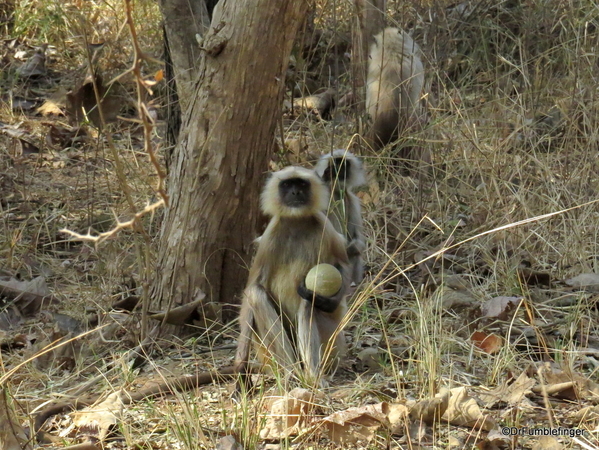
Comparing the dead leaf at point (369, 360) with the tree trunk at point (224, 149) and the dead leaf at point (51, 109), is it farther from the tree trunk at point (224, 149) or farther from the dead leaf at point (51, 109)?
the dead leaf at point (51, 109)

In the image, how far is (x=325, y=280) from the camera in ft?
12.5

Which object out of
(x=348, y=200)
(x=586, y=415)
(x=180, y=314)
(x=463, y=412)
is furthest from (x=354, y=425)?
(x=348, y=200)

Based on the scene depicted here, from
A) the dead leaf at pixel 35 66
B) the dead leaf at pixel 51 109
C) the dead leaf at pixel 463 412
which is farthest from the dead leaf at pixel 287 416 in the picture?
the dead leaf at pixel 35 66

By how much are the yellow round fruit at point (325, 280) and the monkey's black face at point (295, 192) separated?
36cm

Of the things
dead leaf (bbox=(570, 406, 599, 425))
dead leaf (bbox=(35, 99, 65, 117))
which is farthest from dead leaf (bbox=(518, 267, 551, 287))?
dead leaf (bbox=(35, 99, 65, 117))

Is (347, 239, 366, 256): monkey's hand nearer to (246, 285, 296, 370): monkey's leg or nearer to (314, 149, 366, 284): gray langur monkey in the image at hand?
(314, 149, 366, 284): gray langur monkey

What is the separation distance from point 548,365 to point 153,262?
2203 mm

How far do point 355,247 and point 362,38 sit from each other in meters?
2.43

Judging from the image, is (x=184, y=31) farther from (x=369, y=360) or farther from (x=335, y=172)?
(x=369, y=360)

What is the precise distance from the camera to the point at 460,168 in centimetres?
579

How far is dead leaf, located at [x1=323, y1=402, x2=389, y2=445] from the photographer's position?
9.66 ft

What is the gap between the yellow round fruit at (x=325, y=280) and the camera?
3824 mm

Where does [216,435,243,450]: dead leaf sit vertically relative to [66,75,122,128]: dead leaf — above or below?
below

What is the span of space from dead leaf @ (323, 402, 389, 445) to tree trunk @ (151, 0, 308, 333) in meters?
1.45
